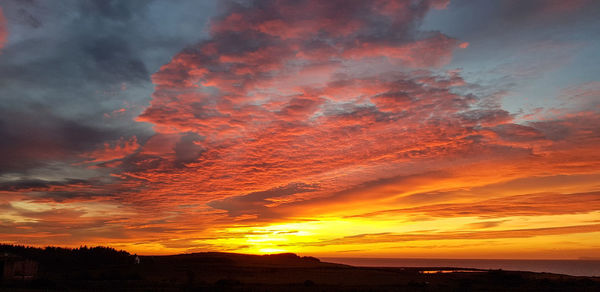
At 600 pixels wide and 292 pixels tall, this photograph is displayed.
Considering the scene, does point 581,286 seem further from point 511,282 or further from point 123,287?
point 123,287

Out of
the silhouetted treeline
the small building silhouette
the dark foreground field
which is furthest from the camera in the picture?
the silhouetted treeline

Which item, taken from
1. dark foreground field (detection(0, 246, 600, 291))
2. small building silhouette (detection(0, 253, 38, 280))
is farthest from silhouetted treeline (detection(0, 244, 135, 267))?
small building silhouette (detection(0, 253, 38, 280))

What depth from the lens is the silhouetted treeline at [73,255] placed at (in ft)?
280

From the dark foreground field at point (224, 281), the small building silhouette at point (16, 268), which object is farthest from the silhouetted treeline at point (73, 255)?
the small building silhouette at point (16, 268)

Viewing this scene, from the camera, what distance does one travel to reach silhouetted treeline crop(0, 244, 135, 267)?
85438 mm

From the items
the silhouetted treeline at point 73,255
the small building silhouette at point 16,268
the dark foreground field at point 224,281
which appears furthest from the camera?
the silhouetted treeline at point 73,255

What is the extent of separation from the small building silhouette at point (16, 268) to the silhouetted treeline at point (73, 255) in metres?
25.7

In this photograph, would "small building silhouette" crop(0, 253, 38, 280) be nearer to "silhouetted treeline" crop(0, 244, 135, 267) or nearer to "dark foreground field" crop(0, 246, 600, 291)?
A: "dark foreground field" crop(0, 246, 600, 291)

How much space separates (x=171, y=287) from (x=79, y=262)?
5191 centimetres

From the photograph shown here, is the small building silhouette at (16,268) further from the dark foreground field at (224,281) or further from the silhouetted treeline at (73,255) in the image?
the silhouetted treeline at (73,255)

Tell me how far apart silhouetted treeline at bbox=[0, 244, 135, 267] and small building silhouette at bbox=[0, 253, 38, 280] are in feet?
84.3

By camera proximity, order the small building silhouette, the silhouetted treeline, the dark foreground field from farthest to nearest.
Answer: the silhouetted treeline, the small building silhouette, the dark foreground field

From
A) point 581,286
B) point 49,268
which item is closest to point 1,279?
point 49,268

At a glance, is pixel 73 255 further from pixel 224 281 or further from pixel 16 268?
pixel 224 281
